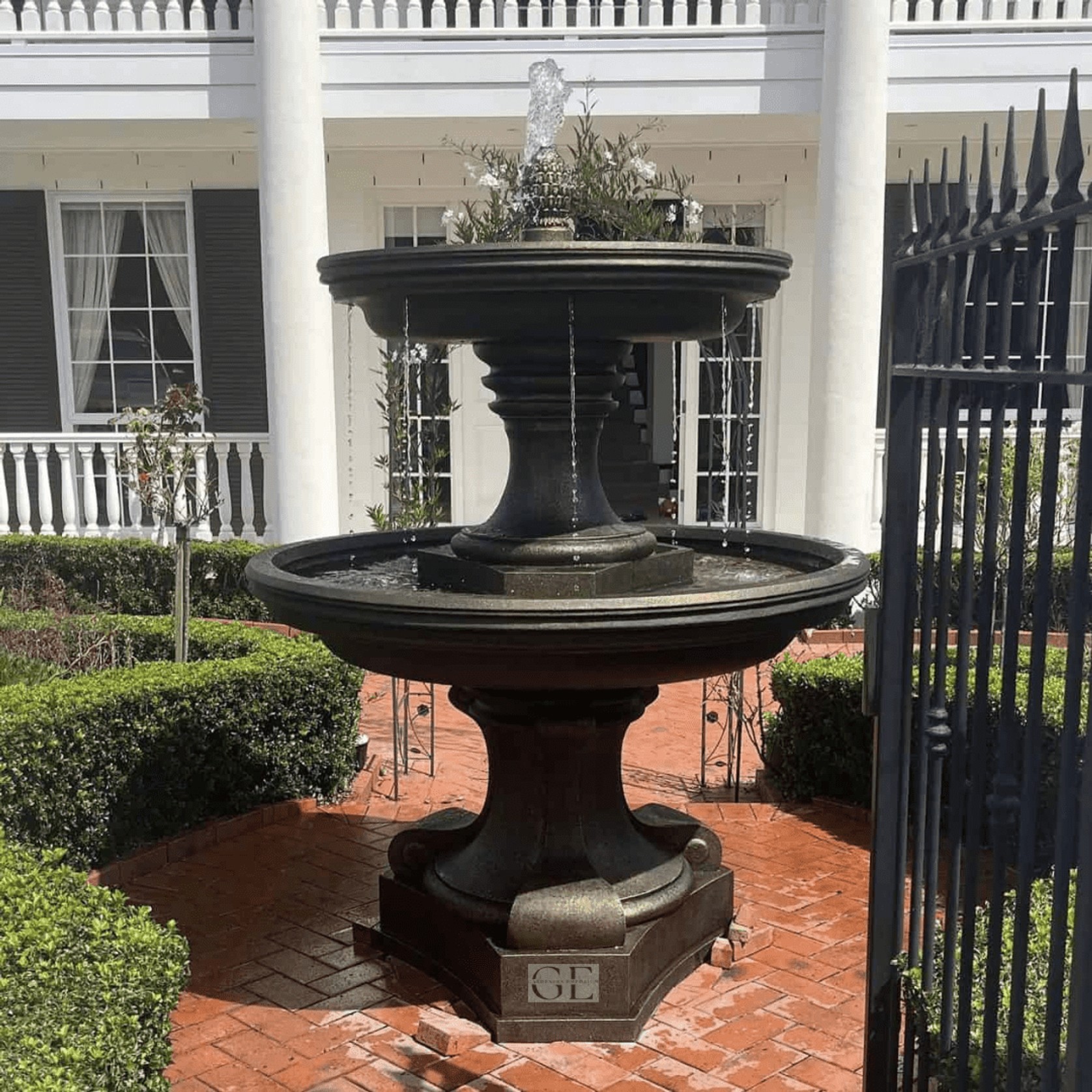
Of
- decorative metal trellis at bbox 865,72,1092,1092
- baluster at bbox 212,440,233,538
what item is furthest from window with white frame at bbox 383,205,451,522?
decorative metal trellis at bbox 865,72,1092,1092

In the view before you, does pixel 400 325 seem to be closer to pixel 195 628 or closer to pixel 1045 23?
pixel 195 628

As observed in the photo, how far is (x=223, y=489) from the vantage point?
10.3m

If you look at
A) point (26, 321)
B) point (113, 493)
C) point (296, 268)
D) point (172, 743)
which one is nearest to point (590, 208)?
point (172, 743)

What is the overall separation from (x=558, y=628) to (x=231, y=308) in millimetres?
8768

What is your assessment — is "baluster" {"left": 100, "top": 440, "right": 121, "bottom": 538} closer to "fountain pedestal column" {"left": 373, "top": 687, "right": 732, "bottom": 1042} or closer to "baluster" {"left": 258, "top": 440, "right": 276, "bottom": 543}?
"baluster" {"left": 258, "top": 440, "right": 276, "bottom": 543}

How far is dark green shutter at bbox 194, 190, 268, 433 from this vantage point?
10898 mm

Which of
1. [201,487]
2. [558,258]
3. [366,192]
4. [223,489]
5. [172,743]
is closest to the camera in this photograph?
[558,258]

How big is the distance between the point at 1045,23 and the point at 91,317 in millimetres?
8364

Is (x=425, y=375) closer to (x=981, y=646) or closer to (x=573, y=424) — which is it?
(x=573, y=424)

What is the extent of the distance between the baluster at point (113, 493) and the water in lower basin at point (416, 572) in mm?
5754

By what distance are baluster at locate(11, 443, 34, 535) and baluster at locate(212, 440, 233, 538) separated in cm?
154

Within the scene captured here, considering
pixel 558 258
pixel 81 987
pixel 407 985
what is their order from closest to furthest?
1. pixel 81 987
2. pixel 558 258
3. pixel 407 985

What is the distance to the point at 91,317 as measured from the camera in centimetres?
1125

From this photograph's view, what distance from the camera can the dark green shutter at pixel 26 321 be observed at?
35.9ft
